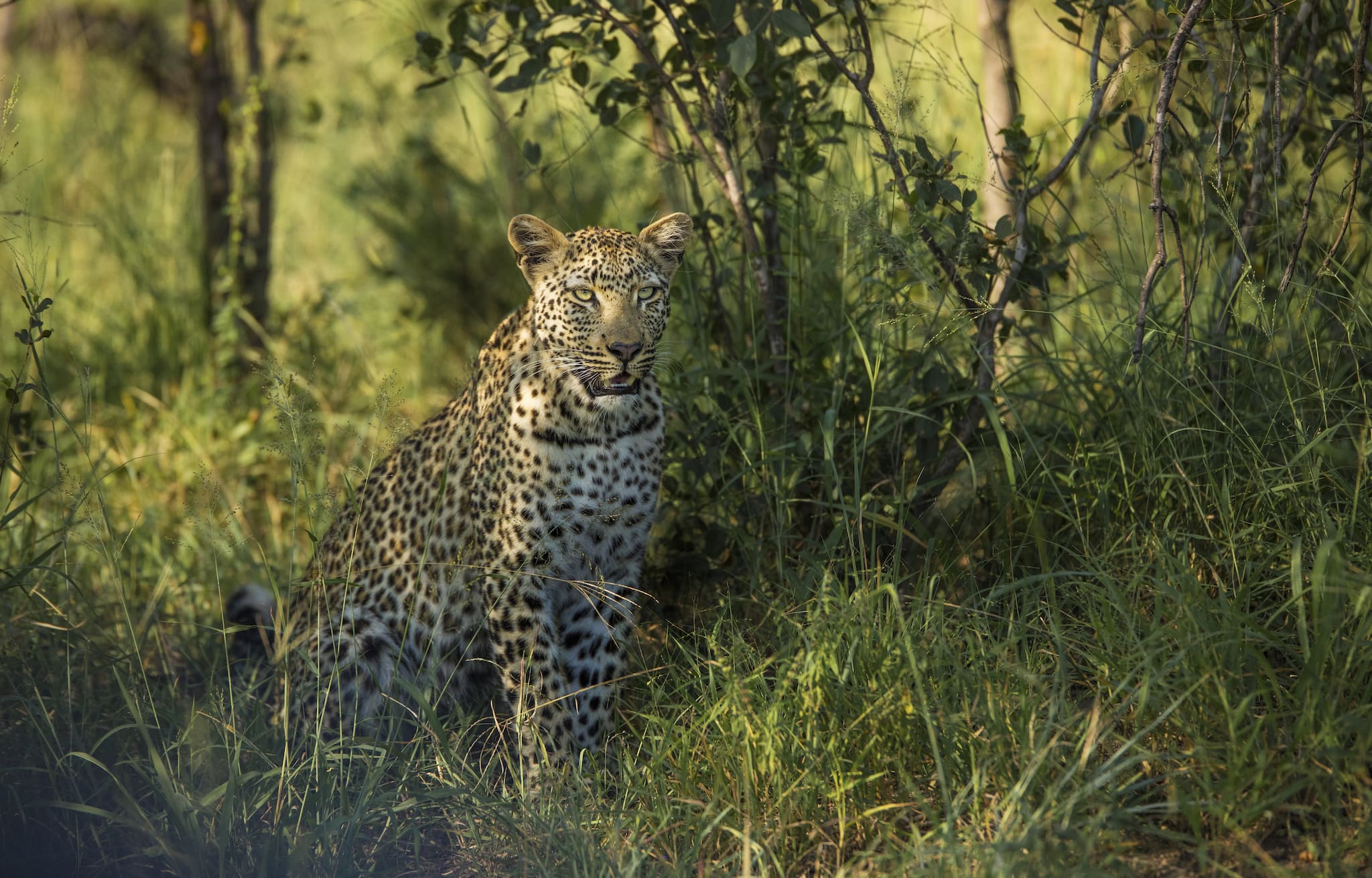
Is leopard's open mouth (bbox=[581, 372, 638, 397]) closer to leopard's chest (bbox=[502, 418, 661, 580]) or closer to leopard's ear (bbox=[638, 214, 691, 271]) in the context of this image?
leopard's chest (bbox=[502, 418, 661, 580])

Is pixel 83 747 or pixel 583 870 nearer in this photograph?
pixel 583 870

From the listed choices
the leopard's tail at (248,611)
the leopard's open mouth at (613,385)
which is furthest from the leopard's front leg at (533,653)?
the leopard's tail at (248,611)

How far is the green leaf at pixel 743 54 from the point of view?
3.19 meters

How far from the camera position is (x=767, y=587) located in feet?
12.6

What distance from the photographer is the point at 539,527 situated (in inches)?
142

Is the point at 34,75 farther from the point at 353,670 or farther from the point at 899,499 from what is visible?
the point at 899,499

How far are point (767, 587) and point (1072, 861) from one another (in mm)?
1475

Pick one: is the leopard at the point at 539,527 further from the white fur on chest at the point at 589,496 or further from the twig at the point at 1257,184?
the twig at the point at 1257,184

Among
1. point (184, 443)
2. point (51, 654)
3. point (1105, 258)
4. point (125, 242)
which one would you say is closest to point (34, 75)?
point (125, 242)

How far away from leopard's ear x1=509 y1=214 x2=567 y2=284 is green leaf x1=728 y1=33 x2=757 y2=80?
0.81 meters

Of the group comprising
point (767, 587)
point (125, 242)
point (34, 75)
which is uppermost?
point (34, 75)

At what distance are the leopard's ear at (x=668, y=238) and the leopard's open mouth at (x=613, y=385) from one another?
1.41 ft

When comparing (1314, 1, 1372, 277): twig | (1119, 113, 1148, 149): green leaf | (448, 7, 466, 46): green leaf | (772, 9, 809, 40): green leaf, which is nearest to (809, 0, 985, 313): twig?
(772, 9, 809, 40): green leaf

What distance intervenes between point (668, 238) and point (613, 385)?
518 mm
